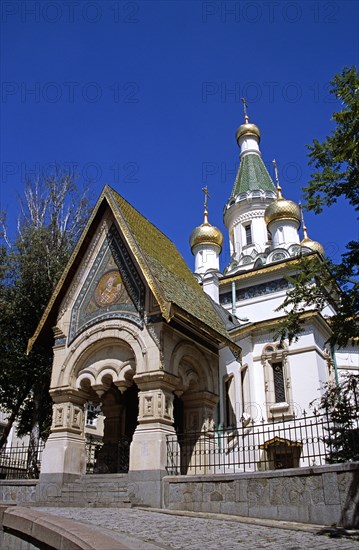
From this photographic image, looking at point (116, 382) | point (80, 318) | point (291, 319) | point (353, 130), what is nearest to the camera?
point (353, 130)

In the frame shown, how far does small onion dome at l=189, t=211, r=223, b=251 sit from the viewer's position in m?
28.8

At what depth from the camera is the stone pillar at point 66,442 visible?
12414mm

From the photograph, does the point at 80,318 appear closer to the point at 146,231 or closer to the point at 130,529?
the point at 146,231

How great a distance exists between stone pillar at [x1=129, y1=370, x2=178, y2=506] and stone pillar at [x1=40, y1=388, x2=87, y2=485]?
6.65ft

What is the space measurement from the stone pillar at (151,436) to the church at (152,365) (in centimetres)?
2

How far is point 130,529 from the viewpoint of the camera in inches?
282

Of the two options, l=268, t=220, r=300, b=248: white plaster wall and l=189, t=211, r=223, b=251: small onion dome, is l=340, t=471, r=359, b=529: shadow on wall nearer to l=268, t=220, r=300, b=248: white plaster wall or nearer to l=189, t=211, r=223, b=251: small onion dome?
l=268, t=220, r=300, b=248: white plaster wall

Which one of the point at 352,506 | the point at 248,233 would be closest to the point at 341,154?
the point at 352,506

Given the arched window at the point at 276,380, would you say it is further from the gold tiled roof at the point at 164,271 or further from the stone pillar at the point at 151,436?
the stone pillar at the point at 151,436

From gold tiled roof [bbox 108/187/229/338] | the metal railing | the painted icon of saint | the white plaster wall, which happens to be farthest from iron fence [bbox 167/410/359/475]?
the white plaster wall

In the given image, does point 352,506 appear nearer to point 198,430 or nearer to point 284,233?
point 198,430

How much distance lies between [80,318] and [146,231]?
3.59 meters

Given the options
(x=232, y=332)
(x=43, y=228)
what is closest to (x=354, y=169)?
(x=232, y=332)

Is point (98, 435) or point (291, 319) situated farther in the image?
point (98, 435)
